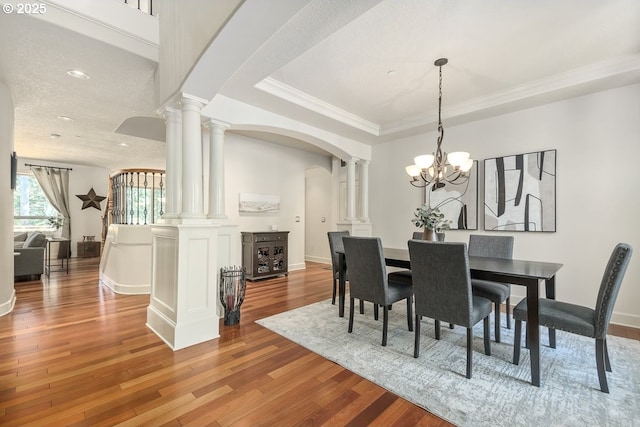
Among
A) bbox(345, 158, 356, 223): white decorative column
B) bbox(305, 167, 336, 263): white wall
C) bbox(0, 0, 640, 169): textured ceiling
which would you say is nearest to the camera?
bbox(0, 0, 640, 169): textured ceiling

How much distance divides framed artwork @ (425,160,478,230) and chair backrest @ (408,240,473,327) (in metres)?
2.36

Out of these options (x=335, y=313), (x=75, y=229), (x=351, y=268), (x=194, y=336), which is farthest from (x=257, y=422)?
(x=75, y=229)

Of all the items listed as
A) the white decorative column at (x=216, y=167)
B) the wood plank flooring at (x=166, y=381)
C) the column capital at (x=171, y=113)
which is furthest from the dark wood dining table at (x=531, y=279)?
the column capital at (x=171, y=113)

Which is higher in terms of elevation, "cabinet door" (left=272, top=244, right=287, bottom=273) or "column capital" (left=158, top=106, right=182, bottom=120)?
"column capital" (left=158, top=106, right=182, bottom=120)

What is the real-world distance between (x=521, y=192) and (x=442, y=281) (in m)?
2.43

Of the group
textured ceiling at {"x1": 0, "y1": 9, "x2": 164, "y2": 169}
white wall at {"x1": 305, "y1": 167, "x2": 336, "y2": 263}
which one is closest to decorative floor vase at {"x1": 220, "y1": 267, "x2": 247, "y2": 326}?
textured ceiling at {"x1": 0, "y1": 9, "x2": 164, "y2": 169}

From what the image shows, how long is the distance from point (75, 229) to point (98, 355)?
25.5ft

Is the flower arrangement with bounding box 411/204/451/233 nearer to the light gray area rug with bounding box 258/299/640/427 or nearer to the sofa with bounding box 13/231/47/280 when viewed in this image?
the light gray area rug with bounding box 258/299/640/427

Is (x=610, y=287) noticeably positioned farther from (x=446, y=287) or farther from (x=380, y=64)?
(x=380, y=64)

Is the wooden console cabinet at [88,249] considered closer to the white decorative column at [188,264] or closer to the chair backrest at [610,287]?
the white decorative column at [188,264]

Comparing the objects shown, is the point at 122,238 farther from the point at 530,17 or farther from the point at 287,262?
the point at 530,17

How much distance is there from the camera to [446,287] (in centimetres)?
218

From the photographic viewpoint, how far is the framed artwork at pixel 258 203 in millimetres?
5348

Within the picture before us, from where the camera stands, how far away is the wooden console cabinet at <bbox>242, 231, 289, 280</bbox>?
511cm
